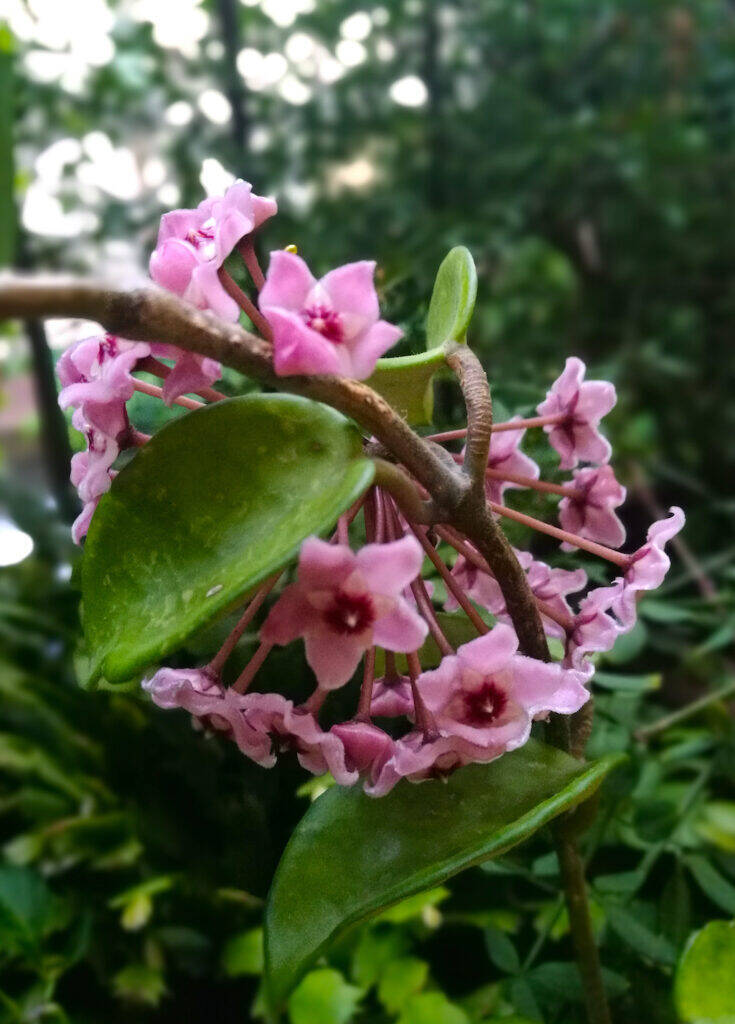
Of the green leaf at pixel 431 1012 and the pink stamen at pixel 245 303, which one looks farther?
the green leaf at pixel 431 1012

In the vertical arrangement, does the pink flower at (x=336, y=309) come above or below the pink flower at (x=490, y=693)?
above

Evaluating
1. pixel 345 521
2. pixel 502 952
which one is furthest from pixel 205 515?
pixel 502 952

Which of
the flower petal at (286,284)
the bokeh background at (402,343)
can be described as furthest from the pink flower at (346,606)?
the bokeh background at (402,343)

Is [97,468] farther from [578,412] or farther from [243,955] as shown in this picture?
[243,955]

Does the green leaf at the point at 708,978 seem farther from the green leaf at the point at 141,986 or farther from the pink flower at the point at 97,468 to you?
the green leaf at the point at 141,986

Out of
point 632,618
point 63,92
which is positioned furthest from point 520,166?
point 632,618

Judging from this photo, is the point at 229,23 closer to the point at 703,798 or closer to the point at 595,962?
the point at 703,798

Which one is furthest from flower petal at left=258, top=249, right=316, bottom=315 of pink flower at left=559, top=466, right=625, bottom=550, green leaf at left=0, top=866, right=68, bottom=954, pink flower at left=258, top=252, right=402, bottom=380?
green leaf at left=0, top=866, right=68, bottom=954
